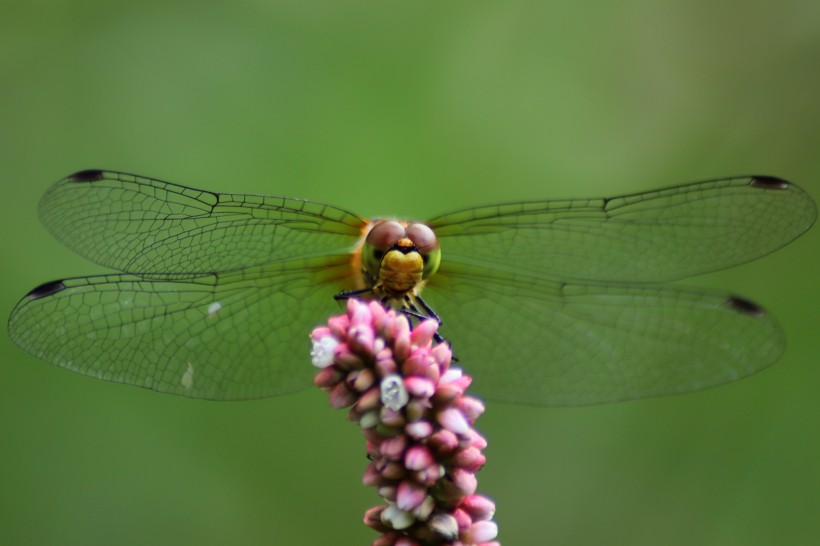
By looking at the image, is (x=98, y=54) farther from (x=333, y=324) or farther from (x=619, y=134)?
(x=333, y=324)

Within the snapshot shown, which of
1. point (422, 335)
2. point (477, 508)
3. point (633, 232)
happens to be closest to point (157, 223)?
point (422, 335)

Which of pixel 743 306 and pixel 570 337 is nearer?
pixel 743 306

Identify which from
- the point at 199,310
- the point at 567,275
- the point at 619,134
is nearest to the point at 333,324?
the point at 199,310

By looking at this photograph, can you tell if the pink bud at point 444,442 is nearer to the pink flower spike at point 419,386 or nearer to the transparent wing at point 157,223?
the pink flower spike at point 419,386

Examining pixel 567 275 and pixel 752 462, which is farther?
pixel 752 462

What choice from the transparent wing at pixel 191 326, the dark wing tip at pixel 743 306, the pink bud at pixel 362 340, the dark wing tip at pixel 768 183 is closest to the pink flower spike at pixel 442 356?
the pink bud at pixel 362 340

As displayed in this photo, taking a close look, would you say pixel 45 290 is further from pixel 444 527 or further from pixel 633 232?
pixel 633 232

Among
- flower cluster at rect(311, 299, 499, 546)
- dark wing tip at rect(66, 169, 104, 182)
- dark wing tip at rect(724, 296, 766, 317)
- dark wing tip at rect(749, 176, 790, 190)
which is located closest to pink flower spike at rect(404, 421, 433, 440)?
flower cluster at rect(311, 299, 499, 546)
